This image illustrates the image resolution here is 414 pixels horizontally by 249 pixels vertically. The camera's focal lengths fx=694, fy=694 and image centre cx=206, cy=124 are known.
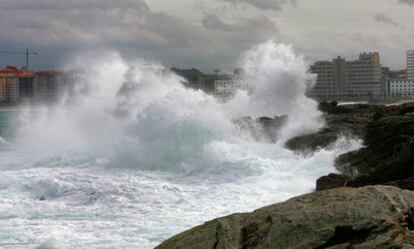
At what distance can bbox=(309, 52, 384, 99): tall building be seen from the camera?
377ft

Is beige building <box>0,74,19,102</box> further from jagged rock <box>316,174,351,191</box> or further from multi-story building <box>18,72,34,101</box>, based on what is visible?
jagged rock <box>316,174,351,191</box>

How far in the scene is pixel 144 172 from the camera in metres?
20.6

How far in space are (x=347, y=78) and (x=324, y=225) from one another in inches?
4448

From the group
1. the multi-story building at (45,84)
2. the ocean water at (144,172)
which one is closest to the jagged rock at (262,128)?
the ocean water at (144,172)

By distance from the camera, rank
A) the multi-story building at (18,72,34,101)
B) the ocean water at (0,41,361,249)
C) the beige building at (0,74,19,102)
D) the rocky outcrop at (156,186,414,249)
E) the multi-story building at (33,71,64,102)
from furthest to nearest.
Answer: the beige building at (0,74,19,102)
the multi-story building at (18,72,34,101)
the multi-story building at (33,71,64,102)
the ocean water at (0,41,361,249)
the rocky outcrop at (156,186,414,249)

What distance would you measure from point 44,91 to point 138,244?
135591 mm

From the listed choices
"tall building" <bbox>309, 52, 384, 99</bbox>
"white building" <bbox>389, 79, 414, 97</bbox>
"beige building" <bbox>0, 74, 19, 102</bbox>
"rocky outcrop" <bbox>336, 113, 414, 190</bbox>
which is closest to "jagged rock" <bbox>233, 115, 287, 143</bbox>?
"rocky outcrop" <bbox>336, 113, 414, 190</bbox>

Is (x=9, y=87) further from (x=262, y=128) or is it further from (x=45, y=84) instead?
(x=262, y=128)

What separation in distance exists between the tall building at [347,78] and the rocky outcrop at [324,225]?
10954cm

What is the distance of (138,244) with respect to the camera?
10703 mm

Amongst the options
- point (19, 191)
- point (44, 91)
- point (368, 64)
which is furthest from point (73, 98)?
point (44, 91)

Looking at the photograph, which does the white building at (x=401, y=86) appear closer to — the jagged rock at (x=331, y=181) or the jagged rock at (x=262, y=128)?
the jagged rock at (x=262, y=128)

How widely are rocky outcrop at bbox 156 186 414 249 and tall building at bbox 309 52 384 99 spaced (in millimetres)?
109540

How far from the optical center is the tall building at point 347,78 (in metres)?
115
